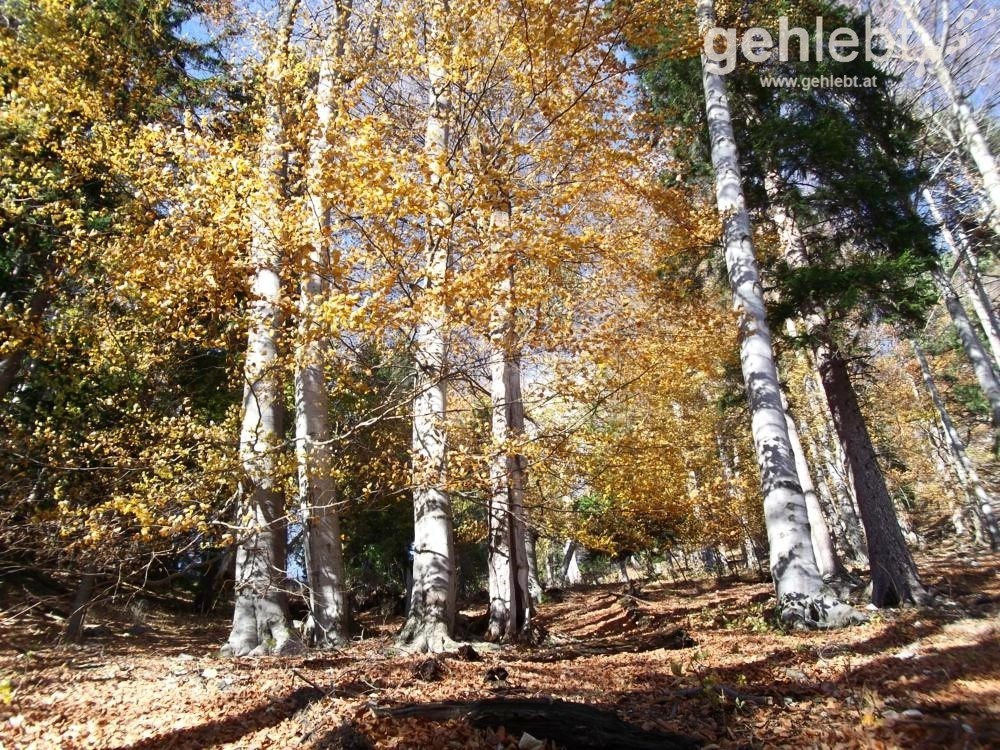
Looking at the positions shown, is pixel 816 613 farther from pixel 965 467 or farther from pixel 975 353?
pixel 965 467

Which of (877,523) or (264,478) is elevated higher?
(264,478)

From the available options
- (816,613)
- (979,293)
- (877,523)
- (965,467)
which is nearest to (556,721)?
(816,613)

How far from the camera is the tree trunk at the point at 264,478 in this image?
249 inches

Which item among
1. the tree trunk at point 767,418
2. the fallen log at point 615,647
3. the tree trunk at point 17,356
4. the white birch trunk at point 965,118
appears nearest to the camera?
the tree trunk at point 767,418

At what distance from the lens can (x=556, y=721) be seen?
2738 mm

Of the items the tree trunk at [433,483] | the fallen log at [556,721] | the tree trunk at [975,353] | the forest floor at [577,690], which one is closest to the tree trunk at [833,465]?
the tree trunk at [975,353]

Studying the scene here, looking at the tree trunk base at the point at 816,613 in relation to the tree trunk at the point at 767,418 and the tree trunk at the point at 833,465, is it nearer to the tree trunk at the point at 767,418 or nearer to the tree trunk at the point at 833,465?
the tree trunk at the point at 767,418

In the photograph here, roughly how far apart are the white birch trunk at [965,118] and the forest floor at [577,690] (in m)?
7.72

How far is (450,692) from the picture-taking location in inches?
161

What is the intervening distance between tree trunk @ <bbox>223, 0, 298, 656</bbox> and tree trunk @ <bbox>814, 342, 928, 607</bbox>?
8005mm

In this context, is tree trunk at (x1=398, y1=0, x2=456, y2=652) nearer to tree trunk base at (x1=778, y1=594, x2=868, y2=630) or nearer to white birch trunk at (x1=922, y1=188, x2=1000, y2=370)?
tree trunk base at (x1=778, y1=594, x2=868, y2=630)

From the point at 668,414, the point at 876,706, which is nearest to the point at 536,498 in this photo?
the point at 668,414

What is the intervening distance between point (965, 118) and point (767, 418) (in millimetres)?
9387

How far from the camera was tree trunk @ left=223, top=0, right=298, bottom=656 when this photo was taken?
20.7 feet
